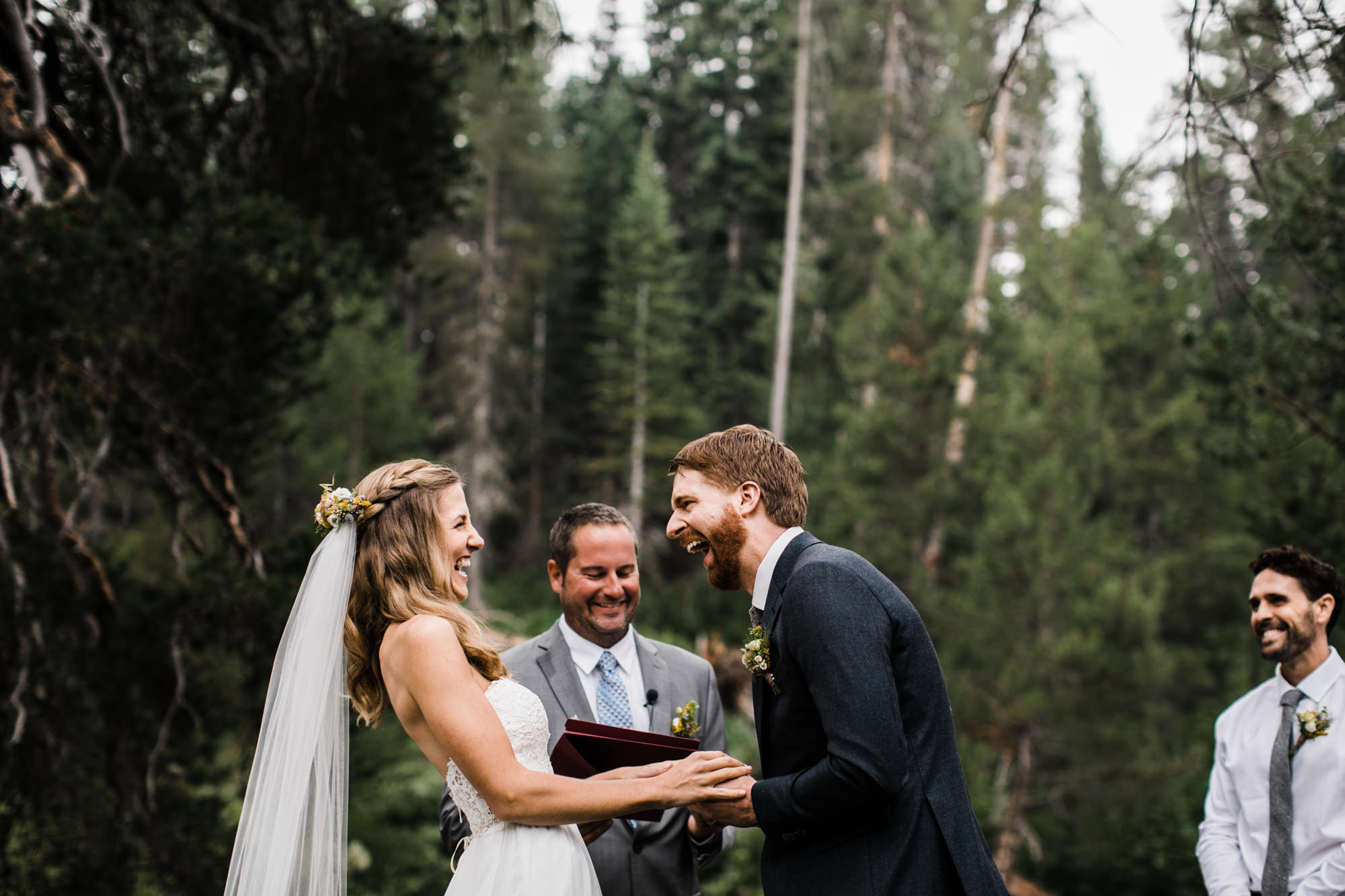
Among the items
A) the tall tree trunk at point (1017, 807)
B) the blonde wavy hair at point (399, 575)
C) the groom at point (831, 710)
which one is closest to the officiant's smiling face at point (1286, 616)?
the groom at point (831, 710)

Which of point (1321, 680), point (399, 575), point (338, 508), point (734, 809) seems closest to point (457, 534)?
point (399, 575)

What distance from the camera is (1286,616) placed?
3154 mm

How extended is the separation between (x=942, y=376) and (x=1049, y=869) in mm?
8603

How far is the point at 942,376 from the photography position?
18000mm

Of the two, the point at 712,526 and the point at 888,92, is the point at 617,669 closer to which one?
the point at 712,526

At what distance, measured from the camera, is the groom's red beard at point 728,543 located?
2.48 meters

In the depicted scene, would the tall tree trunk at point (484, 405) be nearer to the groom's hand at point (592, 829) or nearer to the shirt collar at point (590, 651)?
the shirt collar at point (590, 651)

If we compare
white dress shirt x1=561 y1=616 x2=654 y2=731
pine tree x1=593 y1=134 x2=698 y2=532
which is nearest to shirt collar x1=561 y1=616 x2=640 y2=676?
white dress shirt x1=561 y1=616 x2=654 y2=731

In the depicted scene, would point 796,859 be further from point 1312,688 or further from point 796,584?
point 1312,688

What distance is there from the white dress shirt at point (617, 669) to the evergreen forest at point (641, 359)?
2.26 metres

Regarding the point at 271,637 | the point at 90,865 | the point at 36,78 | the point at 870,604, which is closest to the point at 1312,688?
the point at 870,604

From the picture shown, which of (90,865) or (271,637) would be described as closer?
(90,865)

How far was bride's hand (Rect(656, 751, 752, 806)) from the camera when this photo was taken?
8.30 feet

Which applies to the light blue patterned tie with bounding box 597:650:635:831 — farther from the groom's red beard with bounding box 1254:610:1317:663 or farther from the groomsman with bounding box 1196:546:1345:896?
the groom's red beard with bounding box 1254:610:1317:663
